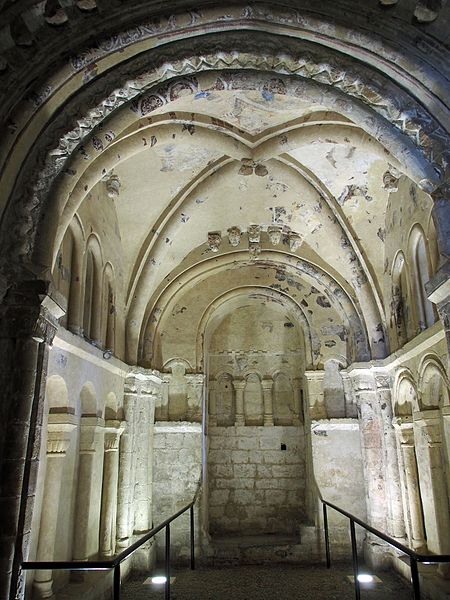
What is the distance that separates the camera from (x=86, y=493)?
6.56 m

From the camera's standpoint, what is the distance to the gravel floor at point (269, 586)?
655 centimetres

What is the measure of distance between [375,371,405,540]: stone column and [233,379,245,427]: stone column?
3.22 meters

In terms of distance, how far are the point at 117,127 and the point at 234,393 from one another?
692 cm

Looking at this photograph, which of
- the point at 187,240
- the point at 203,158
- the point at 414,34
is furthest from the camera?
the point at 187,240

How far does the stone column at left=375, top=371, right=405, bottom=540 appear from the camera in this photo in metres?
7.54

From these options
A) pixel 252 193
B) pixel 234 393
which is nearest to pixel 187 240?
pixel 252 193

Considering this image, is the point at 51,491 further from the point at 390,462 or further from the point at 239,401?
the point at 239,401

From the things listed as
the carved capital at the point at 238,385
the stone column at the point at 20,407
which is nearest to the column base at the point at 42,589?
the stone column at the point at 20,407

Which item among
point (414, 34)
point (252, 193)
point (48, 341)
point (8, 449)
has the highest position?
point (252, 193)

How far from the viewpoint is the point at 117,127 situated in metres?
4.95

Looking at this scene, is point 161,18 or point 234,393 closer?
point 161,18

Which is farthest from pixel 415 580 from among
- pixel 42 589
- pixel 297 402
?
pixel 297 402

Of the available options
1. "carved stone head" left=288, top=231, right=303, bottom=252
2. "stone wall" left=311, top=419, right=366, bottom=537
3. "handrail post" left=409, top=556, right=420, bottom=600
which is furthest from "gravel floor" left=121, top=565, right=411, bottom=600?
"carved stone head" left=288, top=231, right=303, bottom=252

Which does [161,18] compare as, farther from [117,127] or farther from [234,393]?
[234,393]
